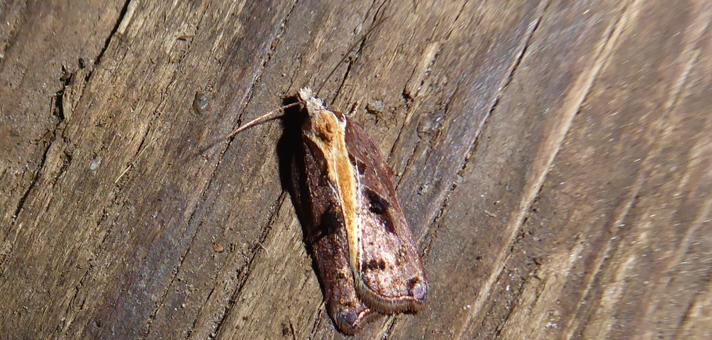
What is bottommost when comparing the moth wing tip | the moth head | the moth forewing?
the moth forewing

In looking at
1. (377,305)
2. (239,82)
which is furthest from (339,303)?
(239,82)

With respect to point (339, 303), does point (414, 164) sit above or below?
above

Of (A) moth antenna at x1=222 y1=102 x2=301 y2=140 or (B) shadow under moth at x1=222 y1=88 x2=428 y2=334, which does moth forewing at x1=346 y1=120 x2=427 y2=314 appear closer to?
(B) shadow under moth at x1=222 y1=88 x2=428 y2=334

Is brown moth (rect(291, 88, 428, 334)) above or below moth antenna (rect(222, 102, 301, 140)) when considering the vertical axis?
below

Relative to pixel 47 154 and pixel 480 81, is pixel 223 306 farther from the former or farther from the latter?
pixel 480 81

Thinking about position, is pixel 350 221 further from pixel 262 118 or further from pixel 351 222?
pixel 262 118

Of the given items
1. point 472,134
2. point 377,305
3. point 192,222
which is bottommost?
point 377,305

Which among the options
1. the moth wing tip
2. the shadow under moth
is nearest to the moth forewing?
the shadow under moth

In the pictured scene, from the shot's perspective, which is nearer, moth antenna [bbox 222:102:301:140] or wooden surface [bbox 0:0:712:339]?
wooden surface [bbox 0:0:712:339]

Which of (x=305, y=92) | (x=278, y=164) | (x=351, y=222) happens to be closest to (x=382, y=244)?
(x=351, y=222)
